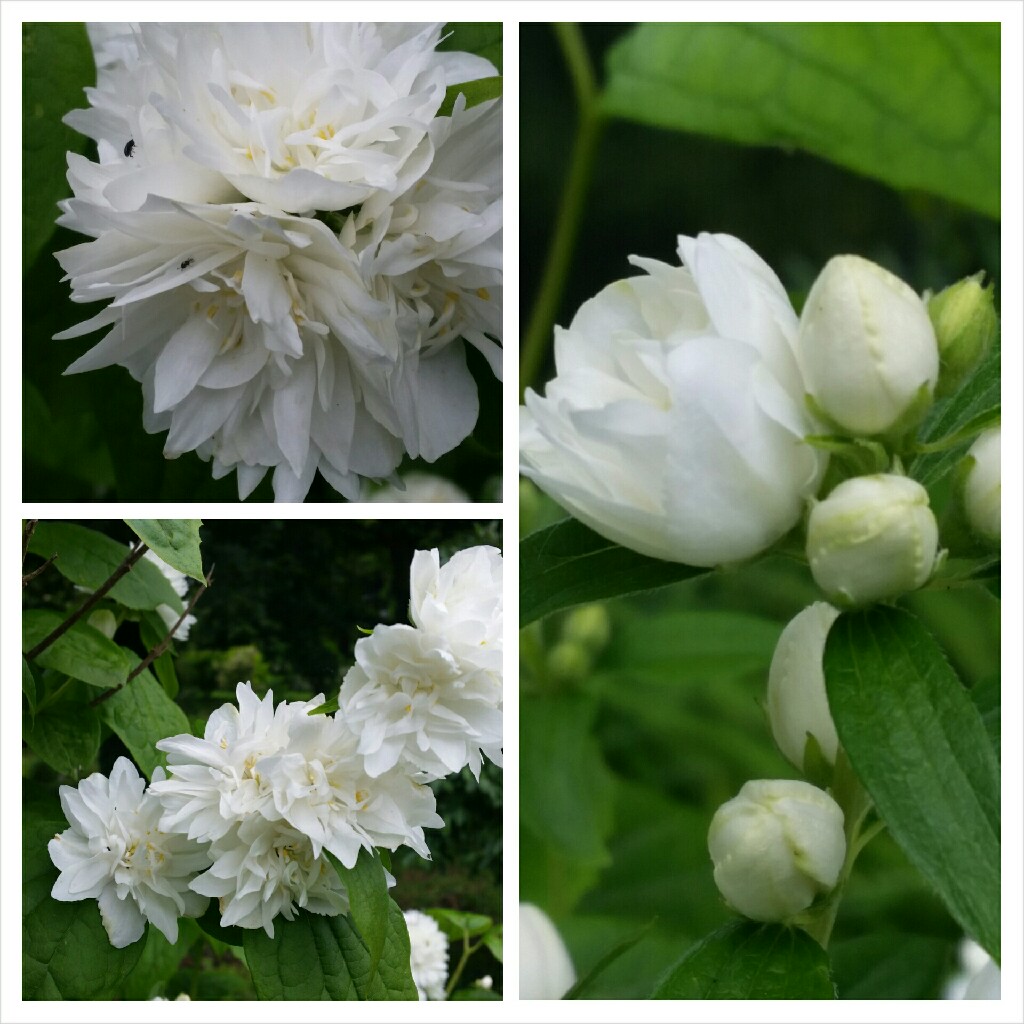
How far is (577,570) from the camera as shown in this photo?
2.31ft

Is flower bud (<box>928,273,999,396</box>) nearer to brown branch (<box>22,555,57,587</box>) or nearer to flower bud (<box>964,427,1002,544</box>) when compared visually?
flower bud (<box>964,427,1002,544</box>)

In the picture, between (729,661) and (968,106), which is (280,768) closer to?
(729,661)

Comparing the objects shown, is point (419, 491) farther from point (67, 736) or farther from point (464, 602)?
point (67, 736)

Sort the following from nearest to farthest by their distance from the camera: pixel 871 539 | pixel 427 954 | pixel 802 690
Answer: pixel 871 539, pixel 802 690, pixel 427 954

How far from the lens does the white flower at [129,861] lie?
2.87ft

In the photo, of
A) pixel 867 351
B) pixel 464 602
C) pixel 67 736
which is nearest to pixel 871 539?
pixel 867 351

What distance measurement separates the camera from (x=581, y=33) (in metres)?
0.92

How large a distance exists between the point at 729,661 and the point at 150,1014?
55 centimetres

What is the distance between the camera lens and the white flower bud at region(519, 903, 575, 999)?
872 mm

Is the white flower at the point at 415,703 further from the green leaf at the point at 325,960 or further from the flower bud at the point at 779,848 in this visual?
the flower bud at the point at 779,848

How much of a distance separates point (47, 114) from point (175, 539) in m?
0.34

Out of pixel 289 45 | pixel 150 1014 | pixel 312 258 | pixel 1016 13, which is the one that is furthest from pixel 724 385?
pixel 150 1014

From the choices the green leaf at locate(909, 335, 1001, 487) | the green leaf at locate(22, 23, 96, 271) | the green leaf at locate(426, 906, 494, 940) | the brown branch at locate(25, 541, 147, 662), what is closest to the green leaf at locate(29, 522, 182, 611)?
the brown branch at locate(25, 541, 147, 662)

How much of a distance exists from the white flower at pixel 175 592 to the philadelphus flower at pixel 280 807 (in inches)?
3.4
